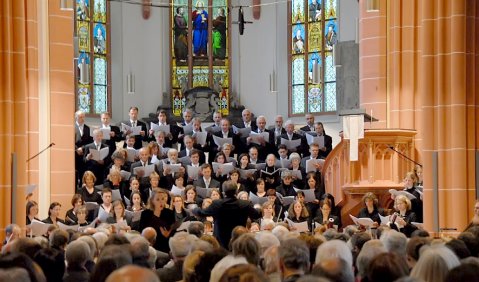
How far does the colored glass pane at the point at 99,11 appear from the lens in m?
21.6

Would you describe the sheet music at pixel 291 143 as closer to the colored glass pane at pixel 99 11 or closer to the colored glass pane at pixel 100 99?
the colored glass pane at pixel 100 99

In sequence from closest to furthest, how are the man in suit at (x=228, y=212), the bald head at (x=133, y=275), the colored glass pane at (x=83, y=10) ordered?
1. the bald head at (x=133, y=275)
2. the man in suit at (x=228, y=212)
3. the colored glass pane at (x=83, y=10)

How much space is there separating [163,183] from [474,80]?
4890 millimetres

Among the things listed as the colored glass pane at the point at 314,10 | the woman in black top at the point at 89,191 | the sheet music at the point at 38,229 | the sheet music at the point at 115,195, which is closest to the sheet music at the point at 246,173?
the sheet music at the point at 115,195

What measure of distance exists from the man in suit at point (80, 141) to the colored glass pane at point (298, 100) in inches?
263

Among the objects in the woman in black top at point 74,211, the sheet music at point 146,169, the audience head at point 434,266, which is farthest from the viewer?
the sheet music at point 146,169

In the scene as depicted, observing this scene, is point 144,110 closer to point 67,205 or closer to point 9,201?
point 67,205

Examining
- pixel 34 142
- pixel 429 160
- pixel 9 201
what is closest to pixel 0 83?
pixel 9 201

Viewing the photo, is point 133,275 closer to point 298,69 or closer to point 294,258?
point 294,258

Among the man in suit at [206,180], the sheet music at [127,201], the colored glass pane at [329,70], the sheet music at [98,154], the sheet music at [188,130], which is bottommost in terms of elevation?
the sheet music at [127,201]

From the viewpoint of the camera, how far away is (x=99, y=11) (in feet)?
71.4

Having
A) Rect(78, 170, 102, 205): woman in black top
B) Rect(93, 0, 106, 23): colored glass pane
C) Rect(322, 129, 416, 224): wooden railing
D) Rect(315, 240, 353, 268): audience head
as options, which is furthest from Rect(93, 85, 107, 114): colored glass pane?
Rect(315, 240, 353, 268): audience head

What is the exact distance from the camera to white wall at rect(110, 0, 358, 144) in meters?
21.9

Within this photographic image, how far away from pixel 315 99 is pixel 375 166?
727 cm
